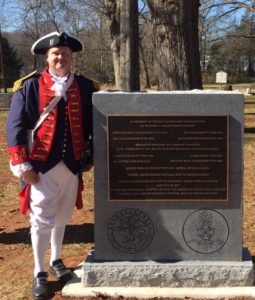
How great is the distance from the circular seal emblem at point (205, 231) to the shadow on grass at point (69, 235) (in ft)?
5.22

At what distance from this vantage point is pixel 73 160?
13.3ft

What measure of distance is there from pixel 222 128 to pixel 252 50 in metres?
69.4

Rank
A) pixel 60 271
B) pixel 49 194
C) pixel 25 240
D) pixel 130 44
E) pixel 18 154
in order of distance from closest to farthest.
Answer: pixel 18 154 → pixel 49 194 → pixel 60 271 → pixel 25 240 → pixel 130 44

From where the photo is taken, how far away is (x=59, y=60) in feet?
13.2

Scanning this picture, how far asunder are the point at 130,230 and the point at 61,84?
49.7 inches

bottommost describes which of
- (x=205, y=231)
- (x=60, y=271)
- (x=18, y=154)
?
(x=60, y=271)

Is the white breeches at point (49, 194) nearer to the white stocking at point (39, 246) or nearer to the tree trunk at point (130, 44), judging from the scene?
the white stocking at point (39, 246)

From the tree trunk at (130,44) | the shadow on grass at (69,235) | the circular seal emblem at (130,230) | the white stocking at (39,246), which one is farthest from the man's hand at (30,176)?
the tree trunk at (130,44)

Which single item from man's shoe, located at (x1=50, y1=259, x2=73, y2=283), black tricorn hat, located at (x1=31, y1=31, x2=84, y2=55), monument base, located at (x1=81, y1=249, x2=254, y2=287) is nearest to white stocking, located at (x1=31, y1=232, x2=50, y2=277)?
man's shoe, located at (x1=50, y1=259, x2=73, y2=283)

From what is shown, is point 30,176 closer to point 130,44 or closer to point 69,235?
point 69,235

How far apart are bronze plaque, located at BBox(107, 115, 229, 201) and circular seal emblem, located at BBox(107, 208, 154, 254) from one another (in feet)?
0.46

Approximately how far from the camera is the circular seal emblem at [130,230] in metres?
4.21

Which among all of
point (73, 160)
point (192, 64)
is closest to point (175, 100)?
point (73, 160)

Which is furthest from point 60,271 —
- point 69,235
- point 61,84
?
point 61,84
